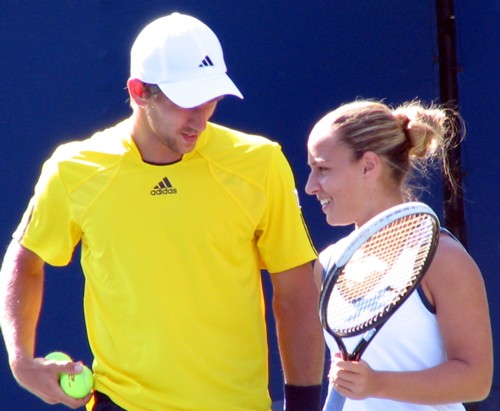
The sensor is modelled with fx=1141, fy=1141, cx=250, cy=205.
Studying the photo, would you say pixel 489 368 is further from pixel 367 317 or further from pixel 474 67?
pixel 474 67

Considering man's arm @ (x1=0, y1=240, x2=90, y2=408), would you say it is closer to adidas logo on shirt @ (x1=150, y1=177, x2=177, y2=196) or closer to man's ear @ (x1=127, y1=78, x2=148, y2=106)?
adidas logo on shirt @ (x1=150, y1=177, x2=177, y2=196)

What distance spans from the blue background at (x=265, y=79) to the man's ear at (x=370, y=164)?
169 centimetres

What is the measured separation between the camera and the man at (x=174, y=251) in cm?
288

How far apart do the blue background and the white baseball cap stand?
3.89ft

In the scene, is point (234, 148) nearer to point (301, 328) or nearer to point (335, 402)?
point (301, 328)

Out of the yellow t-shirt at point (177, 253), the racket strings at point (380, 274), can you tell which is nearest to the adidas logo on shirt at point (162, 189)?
the yellow t-shirt at point (177, 253)

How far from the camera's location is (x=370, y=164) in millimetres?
2629

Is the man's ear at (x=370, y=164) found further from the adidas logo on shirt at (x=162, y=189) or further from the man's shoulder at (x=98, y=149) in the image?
the man's shoulder at (x=98, y=149)

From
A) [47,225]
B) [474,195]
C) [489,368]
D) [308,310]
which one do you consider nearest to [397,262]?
[489,368]

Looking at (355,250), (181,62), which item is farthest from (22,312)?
(355,250)

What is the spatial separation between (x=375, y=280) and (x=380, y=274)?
0.05 ft

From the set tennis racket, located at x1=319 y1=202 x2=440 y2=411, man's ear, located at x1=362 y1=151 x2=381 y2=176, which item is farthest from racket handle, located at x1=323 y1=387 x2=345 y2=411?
man's ear, located at x1=362 y1=151 x2=381 y2=176

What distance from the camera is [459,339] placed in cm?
240

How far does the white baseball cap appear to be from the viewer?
2.87m
